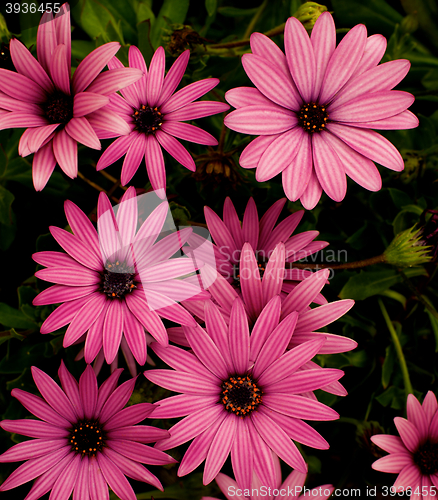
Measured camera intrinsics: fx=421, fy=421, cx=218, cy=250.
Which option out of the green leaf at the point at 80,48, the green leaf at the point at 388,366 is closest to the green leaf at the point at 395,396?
the green leaf at the point at 388,366

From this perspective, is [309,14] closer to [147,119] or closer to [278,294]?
[147,119]

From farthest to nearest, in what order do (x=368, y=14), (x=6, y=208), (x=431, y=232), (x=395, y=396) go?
(x=368, y=14)
(x=395, y=396)
(x=6, y=208)
(x=431, y=232)

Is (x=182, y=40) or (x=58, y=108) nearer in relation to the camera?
(x=58, y=108)

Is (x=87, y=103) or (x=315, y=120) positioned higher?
(x=315, y=120)

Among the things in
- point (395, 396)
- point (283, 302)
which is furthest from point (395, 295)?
point (283, 302)

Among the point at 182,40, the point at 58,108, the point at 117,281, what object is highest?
the point at 182,40

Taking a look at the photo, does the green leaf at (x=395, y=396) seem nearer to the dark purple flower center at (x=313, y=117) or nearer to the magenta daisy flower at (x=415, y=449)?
the magenta daisy flower at (x=415, y=449)

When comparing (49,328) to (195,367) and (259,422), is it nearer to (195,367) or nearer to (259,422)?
(195,367)

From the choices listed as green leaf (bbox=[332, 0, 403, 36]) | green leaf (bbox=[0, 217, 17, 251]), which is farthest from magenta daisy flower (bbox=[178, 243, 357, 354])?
green leaf (bbox=[332, 0, 403, 36])
